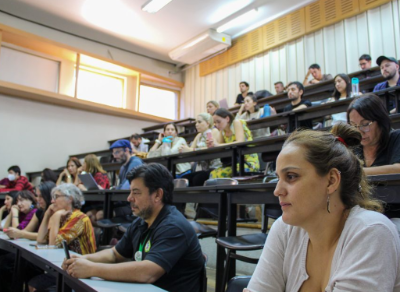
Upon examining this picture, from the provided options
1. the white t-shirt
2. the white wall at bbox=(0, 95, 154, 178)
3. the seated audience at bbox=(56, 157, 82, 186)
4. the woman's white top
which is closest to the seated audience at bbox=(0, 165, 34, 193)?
the white wall at bbox=(0, 95, 154, 178)

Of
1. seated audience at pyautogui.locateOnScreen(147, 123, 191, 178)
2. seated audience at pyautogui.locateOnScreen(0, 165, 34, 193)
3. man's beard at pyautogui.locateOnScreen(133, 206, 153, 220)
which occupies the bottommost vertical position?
man's beard at pyautogui.locateOnScreen(133, 206, 153, 220)

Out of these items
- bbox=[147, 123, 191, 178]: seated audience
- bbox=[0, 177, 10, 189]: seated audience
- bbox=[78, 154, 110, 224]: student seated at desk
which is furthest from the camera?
bbox=[0, 177, 10, 189]: seated audience

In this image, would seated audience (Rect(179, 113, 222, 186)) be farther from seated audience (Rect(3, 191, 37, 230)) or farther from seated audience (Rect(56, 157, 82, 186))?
seated audience (Rect(56, 157, 82, 186))

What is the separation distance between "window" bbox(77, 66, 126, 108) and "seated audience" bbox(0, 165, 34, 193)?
227 cm

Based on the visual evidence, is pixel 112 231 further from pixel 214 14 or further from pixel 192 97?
pixel 192 97

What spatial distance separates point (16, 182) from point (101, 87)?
3.05 metres

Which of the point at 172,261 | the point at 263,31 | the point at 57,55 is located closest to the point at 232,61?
the point at 263,31

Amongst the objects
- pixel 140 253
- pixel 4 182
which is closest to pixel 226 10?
pixel 4 182

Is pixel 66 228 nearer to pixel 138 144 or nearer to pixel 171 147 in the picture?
pixel 171 147

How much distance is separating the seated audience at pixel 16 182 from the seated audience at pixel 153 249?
176 inches

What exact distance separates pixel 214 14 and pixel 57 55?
328 centimetres

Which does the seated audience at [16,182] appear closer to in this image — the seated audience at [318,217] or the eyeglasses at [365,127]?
the eyeglasses at [365,127]

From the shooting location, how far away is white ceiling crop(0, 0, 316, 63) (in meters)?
6.48

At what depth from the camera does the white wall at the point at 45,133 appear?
6.62 metres
